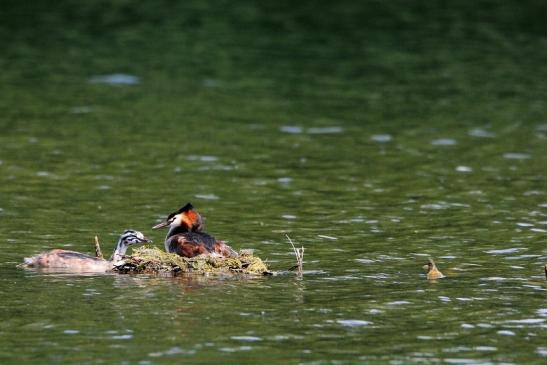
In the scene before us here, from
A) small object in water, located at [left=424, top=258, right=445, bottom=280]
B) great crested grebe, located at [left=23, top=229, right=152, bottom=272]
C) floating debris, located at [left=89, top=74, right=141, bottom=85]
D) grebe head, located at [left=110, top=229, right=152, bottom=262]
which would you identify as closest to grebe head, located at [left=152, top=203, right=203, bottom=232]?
grebe head, located at [left=110, top=229, right=152, bottom=262]

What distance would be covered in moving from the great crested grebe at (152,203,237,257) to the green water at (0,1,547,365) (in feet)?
2.91

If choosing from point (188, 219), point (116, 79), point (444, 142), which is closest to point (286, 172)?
point (444, 142)

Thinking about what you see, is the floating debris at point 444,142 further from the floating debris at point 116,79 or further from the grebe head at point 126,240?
the grebe head at point 126,240

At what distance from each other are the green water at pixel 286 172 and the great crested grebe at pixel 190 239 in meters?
0.89

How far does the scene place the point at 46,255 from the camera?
18703 millimetres

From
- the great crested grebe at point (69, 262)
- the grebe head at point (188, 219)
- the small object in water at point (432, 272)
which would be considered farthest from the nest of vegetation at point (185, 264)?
the small object in water at point (432, 272)

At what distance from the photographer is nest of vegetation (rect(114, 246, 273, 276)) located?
730 inches

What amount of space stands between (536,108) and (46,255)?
18642 mm

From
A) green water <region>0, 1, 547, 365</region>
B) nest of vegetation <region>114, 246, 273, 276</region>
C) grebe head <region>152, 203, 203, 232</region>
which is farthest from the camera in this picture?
grebe head <region>152, 203, 203, 232</region>

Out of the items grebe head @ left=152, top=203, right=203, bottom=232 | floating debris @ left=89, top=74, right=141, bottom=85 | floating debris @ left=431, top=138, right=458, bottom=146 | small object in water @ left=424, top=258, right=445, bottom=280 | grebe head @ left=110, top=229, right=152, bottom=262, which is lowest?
small object in water @ left=424, top=258, right=445, bottom=280

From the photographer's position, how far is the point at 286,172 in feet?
90.1

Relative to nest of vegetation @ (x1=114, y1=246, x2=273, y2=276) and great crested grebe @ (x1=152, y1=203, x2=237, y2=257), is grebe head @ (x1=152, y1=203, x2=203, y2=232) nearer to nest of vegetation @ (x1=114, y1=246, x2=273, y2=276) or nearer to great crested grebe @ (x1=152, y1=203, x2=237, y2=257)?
great crested grebe @ (x1=152, y1=203, x2=237, y2=257)

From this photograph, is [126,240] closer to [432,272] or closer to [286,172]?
[432,272]

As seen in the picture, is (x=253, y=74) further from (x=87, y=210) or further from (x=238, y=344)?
(x=238, y=344)
